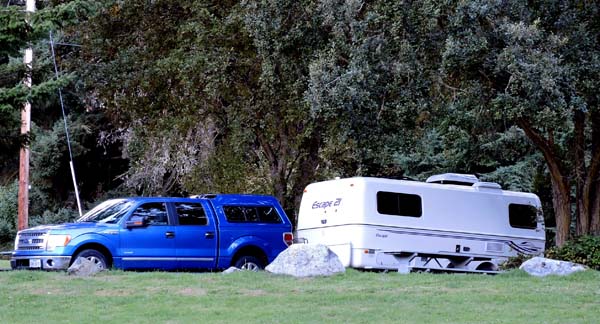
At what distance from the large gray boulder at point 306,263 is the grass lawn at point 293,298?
0.80ft

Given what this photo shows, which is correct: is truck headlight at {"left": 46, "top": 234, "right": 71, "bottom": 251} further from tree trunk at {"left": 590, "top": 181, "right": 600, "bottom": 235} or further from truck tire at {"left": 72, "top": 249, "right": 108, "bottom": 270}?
tree trunk at {"left": 590, "top": 181, "right": 600, "bottom": 235}

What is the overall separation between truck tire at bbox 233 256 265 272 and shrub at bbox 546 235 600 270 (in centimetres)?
617

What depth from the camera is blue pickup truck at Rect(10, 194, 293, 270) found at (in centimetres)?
1600

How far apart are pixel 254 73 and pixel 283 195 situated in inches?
153

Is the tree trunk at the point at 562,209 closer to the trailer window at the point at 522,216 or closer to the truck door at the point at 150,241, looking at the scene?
the trailer window at the point at 522,216

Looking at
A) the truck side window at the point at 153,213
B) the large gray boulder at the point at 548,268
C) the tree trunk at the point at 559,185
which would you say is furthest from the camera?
the tree trunk at the point at 559,185

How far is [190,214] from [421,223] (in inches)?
194

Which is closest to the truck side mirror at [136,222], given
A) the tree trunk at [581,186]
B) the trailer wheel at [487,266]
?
the trailer wheel at [487,266]

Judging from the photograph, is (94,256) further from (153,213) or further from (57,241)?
(153,213)

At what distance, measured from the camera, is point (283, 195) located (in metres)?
24.4

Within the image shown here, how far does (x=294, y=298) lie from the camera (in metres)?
12.4

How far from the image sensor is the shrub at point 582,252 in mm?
17578

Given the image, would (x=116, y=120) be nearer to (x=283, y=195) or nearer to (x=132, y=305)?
(x=283, y=195)

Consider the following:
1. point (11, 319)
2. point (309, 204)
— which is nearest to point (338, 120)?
point (309, 204)
